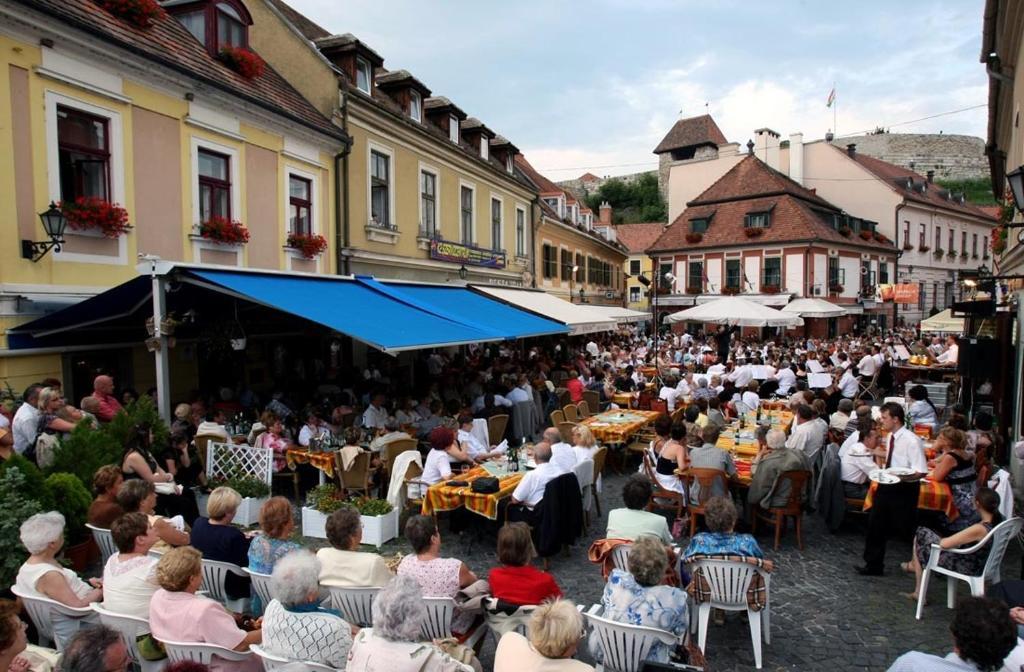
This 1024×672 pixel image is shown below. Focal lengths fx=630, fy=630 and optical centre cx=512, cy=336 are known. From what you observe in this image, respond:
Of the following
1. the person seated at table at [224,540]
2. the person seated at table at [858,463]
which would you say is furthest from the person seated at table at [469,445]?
the person seated at table at [858,463]

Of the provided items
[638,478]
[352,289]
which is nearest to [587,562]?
[638,478]

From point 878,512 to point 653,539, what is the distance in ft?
10.6

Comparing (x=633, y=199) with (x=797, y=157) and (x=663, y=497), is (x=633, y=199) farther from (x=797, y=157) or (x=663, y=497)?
(x=663, y=497)

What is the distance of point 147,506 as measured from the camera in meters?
4.86

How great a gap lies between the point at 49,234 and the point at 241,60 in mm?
5520

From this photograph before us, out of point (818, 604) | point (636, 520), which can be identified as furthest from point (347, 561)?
point (818, 604)

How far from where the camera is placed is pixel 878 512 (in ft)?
19.0

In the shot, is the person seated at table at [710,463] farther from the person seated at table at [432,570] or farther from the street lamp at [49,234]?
the street lamp at [49,234]

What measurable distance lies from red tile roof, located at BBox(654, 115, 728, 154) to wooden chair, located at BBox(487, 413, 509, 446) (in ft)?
151

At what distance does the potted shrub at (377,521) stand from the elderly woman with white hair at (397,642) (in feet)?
11.8

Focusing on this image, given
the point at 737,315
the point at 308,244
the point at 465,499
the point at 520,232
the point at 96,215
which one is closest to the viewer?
the point at 465,499

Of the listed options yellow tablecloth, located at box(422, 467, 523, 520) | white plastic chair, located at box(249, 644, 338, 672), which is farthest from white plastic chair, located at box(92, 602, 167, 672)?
yellow tablecloth, located at box(422, 467, 523, 520)

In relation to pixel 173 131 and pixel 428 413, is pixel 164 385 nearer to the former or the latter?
pixel 428 413

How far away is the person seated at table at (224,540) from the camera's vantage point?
4.39m
